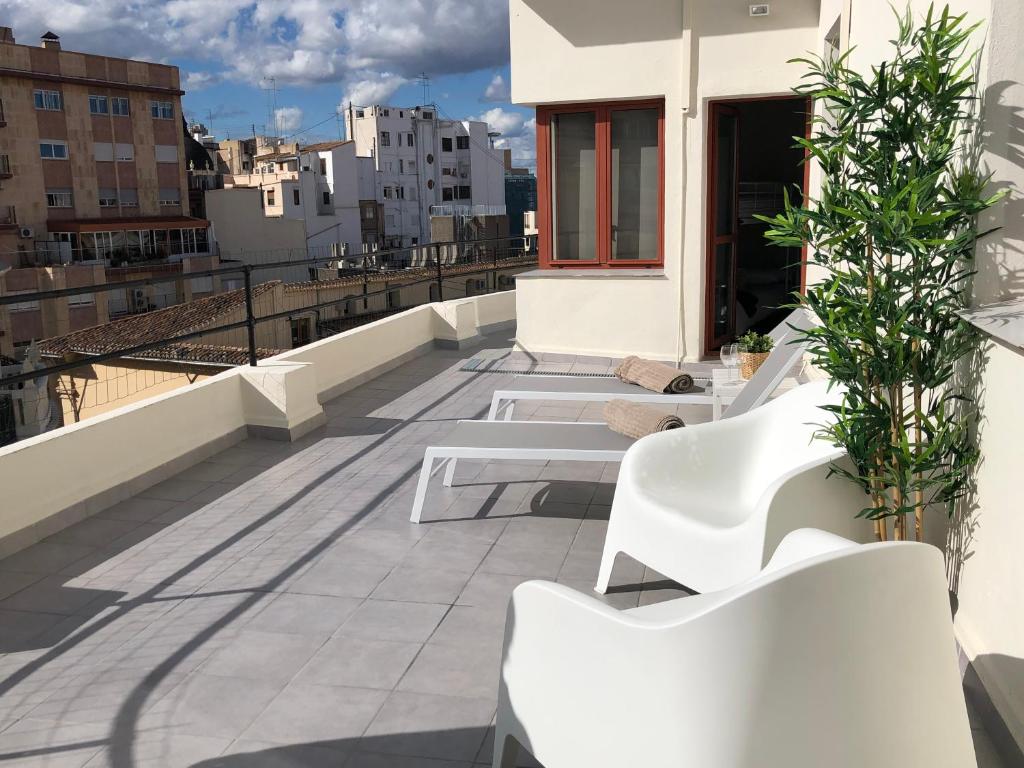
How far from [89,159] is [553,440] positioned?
4378cm

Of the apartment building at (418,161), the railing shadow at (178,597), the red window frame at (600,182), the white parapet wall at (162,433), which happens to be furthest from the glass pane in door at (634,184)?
the apartment building at (418,161)

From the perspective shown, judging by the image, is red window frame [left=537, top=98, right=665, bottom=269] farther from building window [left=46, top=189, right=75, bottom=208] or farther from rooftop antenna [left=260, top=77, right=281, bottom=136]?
rooftop antenna [left=260, top=77, right=281, bottom=136]

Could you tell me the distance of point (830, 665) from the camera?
72.1 inches

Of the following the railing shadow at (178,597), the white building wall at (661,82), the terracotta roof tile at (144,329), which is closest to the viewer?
the railing shadow at (178,597)

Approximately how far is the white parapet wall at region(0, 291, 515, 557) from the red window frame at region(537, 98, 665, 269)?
184 cm

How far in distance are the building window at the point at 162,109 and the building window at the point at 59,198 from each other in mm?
6100

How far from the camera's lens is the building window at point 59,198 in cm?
4059

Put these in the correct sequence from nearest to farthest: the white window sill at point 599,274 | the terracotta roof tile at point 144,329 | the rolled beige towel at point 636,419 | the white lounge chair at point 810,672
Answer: the white lounge chair at point 810,672
the rolled beige towel at point 636,419
the white window sill at point 599,274
the terracotta roof tile at point 144,329

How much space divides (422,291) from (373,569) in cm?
3452

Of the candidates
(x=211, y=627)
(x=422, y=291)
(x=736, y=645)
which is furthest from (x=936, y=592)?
(x=422, y=291)

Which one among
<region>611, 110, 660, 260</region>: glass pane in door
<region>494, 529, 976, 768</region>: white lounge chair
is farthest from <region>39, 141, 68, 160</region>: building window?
<region>494, 529, 976, 768</region>: white lounge chair

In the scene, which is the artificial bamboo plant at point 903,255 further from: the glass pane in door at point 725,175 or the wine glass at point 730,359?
the glass pane in door at point 725,175

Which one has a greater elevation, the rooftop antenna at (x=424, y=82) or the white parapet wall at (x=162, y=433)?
the rooftop antenna at (x=424, y=82)

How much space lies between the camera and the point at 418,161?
58.3 m
